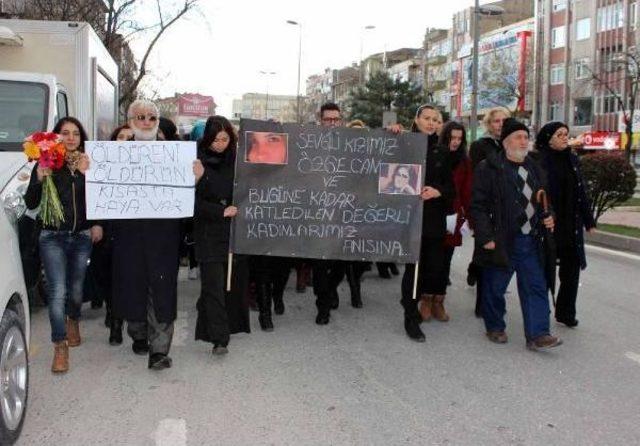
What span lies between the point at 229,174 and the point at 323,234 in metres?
0.99

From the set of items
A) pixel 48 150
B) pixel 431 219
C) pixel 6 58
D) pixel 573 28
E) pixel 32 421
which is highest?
pixel 573 28

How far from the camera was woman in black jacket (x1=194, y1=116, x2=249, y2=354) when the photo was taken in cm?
529

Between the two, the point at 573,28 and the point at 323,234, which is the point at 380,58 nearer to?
the point at 573,28

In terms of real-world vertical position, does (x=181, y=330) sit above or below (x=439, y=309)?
below

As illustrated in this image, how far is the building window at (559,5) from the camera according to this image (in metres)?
60.9

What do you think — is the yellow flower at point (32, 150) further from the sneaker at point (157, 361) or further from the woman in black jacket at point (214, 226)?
the sneaker at point (157, 361)

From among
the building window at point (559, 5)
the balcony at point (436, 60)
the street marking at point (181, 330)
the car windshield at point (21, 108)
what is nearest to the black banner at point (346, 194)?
the street marking at point (181, 330)

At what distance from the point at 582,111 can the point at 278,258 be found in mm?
56887

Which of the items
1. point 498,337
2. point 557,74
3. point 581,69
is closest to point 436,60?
point 557,74

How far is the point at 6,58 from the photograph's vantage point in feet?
29.5

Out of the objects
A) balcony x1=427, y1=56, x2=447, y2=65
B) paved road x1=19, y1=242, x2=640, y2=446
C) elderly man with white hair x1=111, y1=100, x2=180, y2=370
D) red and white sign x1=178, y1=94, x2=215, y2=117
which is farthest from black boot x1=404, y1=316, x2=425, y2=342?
balcony x1=427, y1=56, x2=447, y2=65

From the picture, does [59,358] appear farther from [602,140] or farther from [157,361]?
[602,140]

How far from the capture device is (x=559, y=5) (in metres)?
61.6

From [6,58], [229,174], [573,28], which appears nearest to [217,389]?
[229,174]
